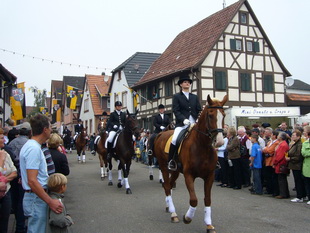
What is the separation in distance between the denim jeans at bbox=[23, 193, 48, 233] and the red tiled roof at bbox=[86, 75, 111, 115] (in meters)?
40.0

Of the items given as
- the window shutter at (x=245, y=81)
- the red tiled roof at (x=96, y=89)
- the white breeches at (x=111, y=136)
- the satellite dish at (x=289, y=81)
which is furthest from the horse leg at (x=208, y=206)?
the red tiled roof at (x=96, y=89)

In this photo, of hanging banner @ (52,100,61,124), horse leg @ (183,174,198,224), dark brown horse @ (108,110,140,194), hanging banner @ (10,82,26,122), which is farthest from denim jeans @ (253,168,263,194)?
hanging banner @ (52,100,61,124)

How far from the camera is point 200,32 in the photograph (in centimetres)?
2945

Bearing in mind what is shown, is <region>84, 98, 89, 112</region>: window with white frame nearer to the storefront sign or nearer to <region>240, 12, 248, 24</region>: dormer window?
<region>240, 12, 248, 24</region>: dormer window

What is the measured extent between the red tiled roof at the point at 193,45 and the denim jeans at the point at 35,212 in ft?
71.0

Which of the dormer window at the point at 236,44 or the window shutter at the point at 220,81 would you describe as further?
the dormer window at the point at 236,44

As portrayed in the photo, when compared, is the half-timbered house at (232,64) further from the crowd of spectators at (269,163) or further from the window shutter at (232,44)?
the crowd of spectators at (269,163)

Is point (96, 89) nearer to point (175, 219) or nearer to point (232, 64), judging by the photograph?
point (232, 64)

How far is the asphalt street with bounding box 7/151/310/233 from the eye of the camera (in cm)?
657

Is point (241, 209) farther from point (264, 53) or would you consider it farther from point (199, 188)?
point (264, 53)

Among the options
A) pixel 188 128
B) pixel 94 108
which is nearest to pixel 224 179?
pixel 188 128

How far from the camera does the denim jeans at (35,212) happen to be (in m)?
3.97

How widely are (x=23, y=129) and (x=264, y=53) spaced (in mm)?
24256

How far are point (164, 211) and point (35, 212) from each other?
4371 millimetres
